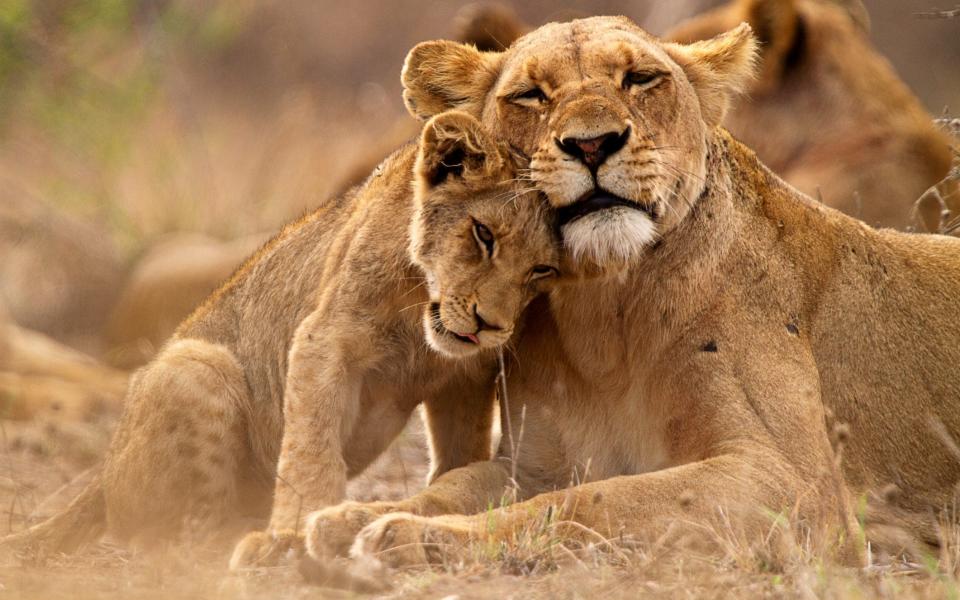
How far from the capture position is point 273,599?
358 cm

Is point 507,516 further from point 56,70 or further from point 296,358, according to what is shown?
point 56,70

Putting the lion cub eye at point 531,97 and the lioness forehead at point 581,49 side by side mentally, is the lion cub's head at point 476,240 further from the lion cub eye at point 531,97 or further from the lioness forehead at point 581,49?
the lioness forehead at point 581,49

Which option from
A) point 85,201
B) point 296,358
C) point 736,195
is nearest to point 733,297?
point 736,195

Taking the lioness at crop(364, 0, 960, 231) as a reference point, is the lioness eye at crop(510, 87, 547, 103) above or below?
above

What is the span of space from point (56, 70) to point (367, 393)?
9871 millimetres

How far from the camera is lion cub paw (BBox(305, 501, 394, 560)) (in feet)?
13.6

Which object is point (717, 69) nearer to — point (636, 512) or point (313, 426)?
point (636, 512)

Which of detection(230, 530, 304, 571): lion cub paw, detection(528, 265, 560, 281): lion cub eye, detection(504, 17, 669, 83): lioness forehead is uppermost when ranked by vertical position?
detection(504, 17, 669, 83): lioness forehead

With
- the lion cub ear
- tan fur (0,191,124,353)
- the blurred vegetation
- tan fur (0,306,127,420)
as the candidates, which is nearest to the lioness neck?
the lion cub ear

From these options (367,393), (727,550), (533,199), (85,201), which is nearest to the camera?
(727,550)

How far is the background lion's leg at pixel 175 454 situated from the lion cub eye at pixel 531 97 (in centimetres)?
174

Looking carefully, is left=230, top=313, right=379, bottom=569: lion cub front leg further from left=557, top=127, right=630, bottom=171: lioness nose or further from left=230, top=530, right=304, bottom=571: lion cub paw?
left=557, top=127, right=630, bottom=171: lioness nose

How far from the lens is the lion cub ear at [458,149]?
14.5 ft

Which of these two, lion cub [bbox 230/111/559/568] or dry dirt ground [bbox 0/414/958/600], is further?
lion cub [bbox 230/111/559/568]
